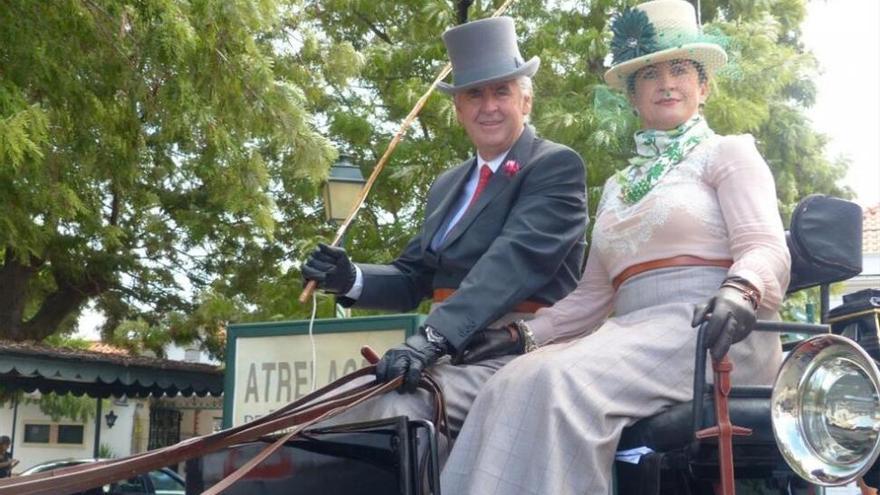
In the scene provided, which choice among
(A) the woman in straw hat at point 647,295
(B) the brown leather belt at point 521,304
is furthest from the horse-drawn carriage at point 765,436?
(B) the brown leather belt at point 521,304

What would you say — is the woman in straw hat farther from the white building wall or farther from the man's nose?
the white building wall

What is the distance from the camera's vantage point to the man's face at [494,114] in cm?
356

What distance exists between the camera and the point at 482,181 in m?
3.59

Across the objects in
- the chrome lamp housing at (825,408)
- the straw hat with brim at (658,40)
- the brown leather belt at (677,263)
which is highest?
the straw hat with brim at (658,40)

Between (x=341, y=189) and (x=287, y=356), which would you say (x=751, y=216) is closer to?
(x=287, y=356)

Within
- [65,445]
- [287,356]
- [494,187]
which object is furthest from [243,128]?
[65,445]

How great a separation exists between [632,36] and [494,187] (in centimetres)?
58

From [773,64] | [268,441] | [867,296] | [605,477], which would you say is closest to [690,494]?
[605,477]

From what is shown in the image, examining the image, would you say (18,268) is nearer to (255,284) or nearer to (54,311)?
(54,311)

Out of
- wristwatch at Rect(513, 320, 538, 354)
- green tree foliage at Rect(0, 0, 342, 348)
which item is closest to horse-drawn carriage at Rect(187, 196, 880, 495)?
wristwatch at Rect(513, 320, 538, 354)

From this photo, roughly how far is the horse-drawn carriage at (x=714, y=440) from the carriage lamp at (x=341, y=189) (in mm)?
5378

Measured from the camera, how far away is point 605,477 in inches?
107

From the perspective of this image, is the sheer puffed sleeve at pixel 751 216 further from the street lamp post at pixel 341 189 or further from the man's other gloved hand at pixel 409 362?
the street lamp post at pixel 341 189

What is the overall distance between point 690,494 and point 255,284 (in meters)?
11.4
